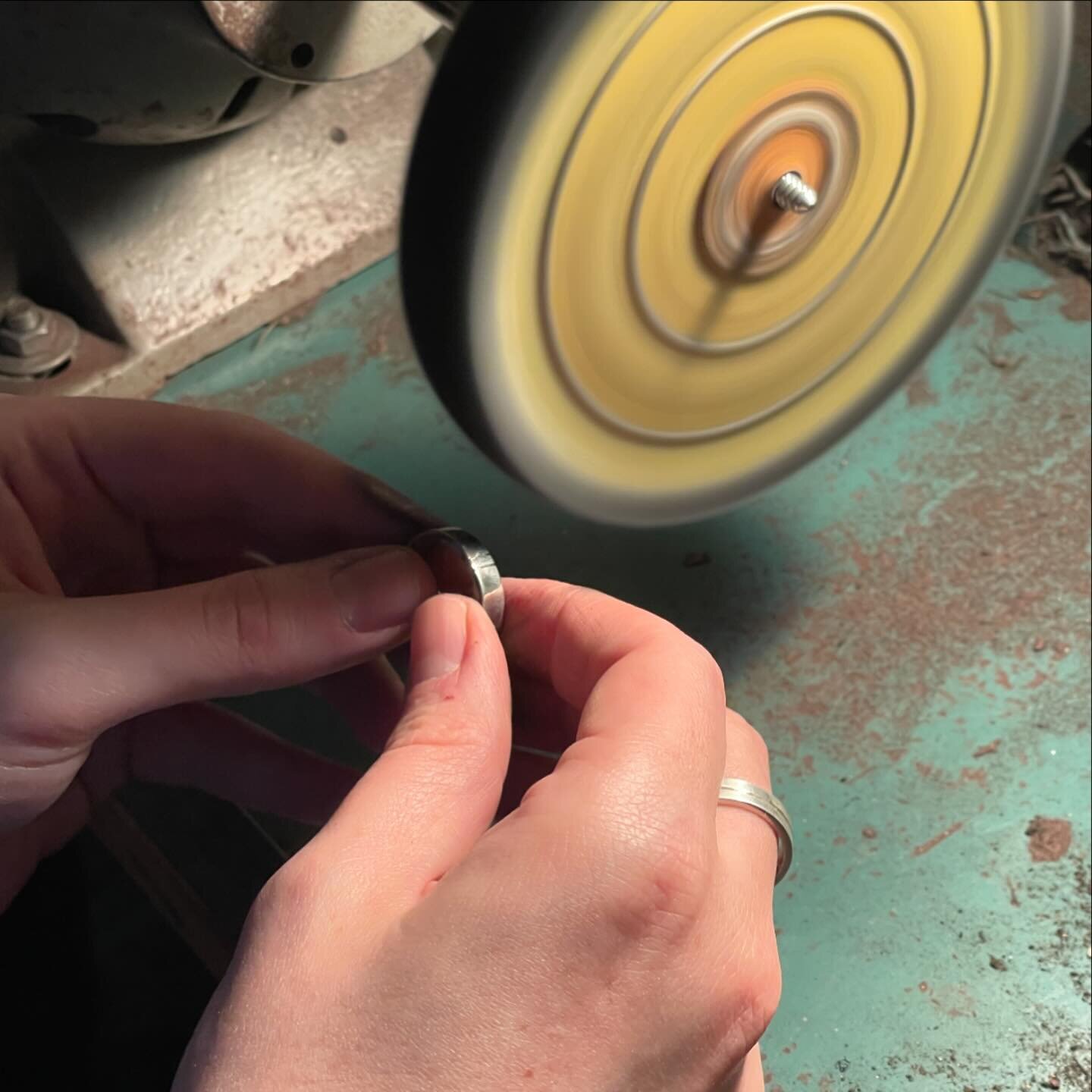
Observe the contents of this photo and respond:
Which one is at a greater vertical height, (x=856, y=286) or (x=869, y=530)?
(x=856, y=286)

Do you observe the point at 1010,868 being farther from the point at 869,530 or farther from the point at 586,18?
the point at 586,18

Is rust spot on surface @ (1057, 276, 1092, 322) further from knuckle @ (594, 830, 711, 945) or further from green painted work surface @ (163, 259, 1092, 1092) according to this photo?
knuckle @ (594, 830, 711, 945)

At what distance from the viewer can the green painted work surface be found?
66 cm

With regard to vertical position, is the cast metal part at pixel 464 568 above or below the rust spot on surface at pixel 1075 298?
above

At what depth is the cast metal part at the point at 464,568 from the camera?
21.3 inches

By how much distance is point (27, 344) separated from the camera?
0.93m

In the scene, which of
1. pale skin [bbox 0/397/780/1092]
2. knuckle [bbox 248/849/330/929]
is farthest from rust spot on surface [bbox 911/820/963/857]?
knuckle [bbox 248/849/330/929]

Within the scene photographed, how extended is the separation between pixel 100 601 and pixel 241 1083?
20 cm

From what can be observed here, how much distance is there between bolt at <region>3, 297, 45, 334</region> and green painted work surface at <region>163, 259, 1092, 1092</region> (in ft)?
0.39

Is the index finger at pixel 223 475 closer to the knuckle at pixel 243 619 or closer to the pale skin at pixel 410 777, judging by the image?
the pale skin at pixel 410 777

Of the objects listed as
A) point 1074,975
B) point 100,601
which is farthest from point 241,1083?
point 1074,975

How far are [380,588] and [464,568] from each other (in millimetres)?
44

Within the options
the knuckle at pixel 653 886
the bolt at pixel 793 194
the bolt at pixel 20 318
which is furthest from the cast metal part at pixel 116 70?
the knuckle at pixel 653 886

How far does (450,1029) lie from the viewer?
0.38 meters
